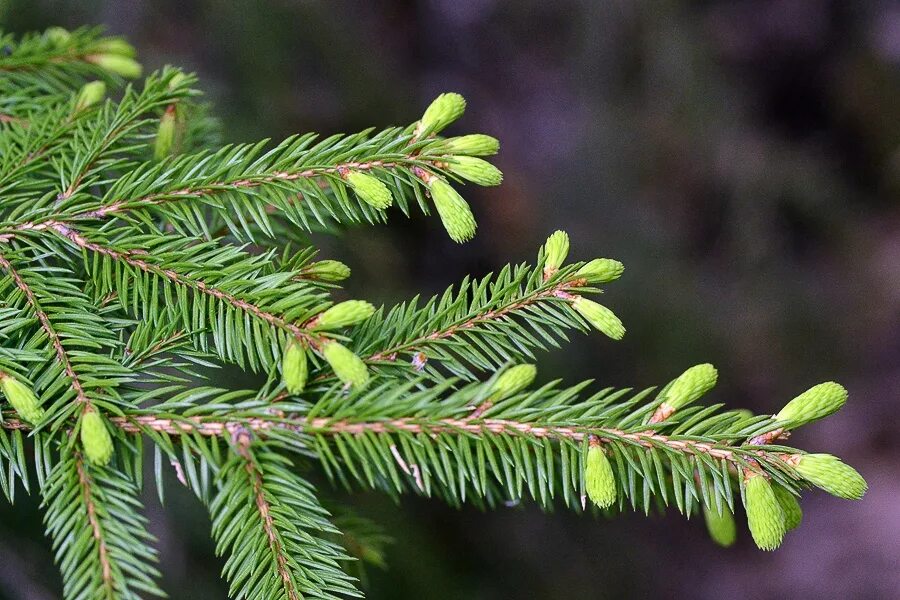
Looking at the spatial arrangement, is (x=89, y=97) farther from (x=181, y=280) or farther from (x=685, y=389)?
(x=685, y=389)

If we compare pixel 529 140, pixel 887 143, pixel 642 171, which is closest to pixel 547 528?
pixel 642 171

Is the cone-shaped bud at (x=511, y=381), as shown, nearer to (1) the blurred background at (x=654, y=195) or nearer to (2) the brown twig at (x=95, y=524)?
(2) the brown twig at (x=95, y=524)

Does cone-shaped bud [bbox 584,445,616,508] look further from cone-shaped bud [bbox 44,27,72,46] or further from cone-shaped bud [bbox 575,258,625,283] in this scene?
cone-shaped bud [bbox 44,27,72,46]

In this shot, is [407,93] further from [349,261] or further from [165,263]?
[165,263]

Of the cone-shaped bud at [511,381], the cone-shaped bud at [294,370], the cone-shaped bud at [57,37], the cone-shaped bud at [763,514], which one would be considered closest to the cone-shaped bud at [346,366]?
the cone-shaped bud at [294,370]

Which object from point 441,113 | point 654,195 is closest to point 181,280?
point 441,113

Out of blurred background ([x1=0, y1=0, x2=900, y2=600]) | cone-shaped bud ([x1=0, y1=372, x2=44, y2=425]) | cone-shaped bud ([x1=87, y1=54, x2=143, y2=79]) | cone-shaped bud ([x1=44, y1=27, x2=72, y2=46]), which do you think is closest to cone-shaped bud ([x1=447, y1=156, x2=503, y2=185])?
cone-shaped bud ([x1=0, y1=372, x2=44, y2=425])
